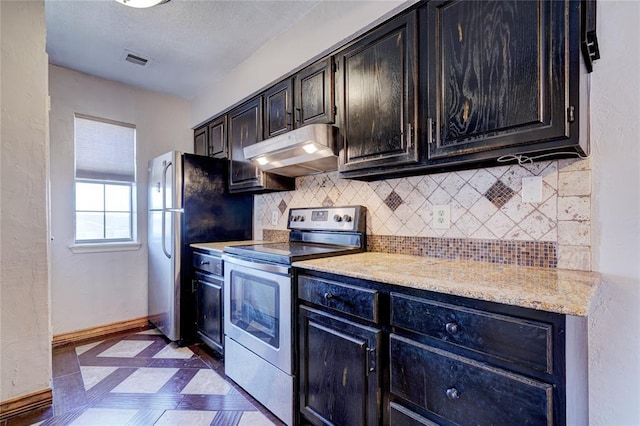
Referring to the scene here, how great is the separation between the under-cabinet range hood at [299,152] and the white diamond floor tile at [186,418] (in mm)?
1616

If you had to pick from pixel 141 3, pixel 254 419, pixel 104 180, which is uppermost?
pixel 141 3

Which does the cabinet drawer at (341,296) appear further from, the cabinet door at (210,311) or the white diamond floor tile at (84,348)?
the white diamond floor tile at (84,348)

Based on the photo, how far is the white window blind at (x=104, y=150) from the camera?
9.59ft

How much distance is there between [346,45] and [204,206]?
1806 mm

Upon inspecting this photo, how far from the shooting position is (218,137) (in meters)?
3.12

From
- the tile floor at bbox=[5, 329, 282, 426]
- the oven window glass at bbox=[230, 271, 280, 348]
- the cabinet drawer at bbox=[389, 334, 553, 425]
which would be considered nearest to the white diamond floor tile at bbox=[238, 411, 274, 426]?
the tile floor at bbox=[5, 329, 282, 426]

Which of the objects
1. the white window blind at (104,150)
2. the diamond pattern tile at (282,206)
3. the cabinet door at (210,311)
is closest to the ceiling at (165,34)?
the white window blind at (104,150)

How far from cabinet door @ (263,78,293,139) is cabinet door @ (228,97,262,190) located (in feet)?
0.30

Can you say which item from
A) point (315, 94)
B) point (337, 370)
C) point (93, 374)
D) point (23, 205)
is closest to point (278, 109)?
point (315, 94)

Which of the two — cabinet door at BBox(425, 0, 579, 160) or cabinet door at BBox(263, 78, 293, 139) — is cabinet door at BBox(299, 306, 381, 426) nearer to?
cabinet door at BBox(425, 0, 579, 160)

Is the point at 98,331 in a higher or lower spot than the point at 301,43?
lower

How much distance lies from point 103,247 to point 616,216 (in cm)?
371

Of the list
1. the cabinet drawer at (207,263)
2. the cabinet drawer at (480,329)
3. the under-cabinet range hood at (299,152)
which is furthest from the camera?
the cabinet drawer at (207,263)

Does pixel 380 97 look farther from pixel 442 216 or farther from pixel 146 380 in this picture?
pixel 146 380
